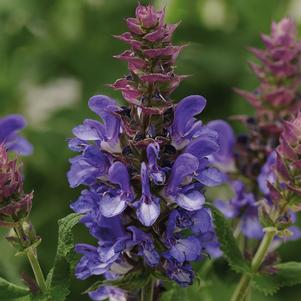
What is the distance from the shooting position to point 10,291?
6.75 ft

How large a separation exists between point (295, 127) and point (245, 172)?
0.66 m

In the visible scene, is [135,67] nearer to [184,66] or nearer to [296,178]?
[296,178]

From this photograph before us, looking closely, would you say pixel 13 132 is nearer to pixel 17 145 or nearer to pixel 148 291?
pixel 17 145

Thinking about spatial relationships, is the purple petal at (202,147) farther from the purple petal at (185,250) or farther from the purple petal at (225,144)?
the purple petal at (225,144)

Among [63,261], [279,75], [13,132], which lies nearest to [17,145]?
[13,132]

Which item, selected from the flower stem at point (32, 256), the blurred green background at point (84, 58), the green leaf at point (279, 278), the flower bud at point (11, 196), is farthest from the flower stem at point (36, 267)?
the blurred green background at point (84, 58)

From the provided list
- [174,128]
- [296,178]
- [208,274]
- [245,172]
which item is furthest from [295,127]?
[208,274]

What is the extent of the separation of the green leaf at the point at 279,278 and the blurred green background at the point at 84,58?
5.39 ft

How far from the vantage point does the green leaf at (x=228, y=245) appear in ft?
7.13

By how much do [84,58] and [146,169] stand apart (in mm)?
2587

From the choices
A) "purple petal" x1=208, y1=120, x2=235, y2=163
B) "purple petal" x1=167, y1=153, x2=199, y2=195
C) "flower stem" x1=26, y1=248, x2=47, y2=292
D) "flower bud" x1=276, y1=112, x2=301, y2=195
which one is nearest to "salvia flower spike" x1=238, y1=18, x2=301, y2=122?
"purple petal" x1=208, y1=120, x2=235, y2=163

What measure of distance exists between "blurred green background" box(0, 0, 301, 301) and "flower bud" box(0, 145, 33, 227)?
193cm

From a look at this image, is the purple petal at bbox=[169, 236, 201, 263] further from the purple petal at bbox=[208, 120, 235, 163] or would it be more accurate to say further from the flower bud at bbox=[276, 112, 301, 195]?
the purple petal at bbox=[208, 120, 235, 163]

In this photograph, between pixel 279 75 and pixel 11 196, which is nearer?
pixel 11 196
